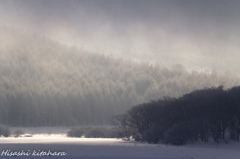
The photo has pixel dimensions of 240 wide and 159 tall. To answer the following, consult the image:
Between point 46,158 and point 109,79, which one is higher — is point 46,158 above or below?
below

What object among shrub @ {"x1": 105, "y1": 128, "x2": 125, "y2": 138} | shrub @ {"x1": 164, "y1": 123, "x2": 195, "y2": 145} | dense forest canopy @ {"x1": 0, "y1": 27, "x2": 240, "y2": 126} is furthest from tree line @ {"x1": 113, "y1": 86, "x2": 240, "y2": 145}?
dense forest canopy @ {"x1": 0, "y1": 27, "x2": 240, "y2": 126}

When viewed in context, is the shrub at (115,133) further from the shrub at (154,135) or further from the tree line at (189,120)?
the shrub at (154,135)

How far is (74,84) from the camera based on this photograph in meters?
132

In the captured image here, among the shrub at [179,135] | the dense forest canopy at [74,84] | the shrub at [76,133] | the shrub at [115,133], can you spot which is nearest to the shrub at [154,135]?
the shrub at [179,135]

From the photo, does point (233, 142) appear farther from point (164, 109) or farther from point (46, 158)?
point (46, 158)

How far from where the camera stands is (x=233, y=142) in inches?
1951

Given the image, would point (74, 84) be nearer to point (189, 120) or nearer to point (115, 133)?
point (115, 133)

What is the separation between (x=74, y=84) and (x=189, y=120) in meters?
80.7

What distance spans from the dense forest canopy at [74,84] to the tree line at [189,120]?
159 feet

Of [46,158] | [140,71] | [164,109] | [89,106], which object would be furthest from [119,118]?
[140,71]

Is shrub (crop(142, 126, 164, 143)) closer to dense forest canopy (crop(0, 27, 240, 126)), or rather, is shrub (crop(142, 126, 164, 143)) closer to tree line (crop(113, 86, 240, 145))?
tree line (crop(113, 86, 240, 145))

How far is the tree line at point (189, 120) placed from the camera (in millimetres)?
52406

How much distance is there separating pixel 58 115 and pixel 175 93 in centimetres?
3907

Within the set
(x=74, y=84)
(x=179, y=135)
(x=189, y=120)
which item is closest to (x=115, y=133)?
(x=189, y=120)
